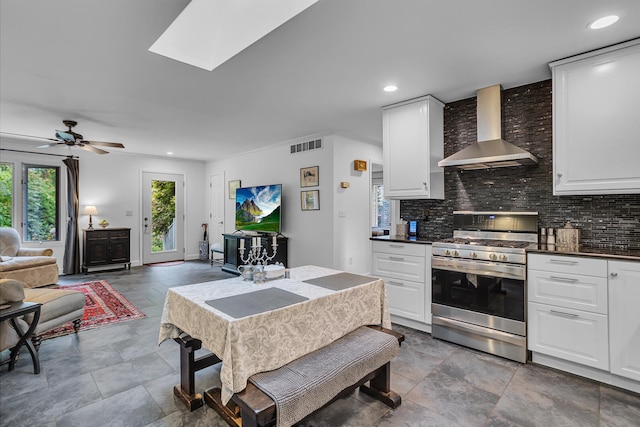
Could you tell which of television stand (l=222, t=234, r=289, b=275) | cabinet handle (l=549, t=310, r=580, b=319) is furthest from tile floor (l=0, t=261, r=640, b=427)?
television stand (l=222, t=234, r=289, b=275)

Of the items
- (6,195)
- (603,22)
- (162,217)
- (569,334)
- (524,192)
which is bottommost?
(569,334)

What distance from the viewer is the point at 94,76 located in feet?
9.32

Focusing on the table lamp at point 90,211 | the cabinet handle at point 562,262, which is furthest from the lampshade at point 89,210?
the cabinet handle at point 562,262

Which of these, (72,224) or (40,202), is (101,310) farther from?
(40,202)

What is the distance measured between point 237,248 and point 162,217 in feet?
8.59

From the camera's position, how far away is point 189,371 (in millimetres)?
1974

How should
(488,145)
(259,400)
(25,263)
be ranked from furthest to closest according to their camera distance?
(25,263)
(488,145)
(259,400)

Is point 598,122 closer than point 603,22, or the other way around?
point 603,22

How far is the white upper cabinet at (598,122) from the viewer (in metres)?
2.29

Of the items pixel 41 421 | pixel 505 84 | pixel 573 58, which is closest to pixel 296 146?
pixel 505 84

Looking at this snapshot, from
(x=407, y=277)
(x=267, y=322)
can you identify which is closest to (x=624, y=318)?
(x=407, y=277)

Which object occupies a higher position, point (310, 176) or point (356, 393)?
point (310, 176)

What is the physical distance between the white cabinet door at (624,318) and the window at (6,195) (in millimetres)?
8237

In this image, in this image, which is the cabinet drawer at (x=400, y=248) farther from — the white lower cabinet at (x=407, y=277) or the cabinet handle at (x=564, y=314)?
the cabinet handle at (x=564, y=314)
